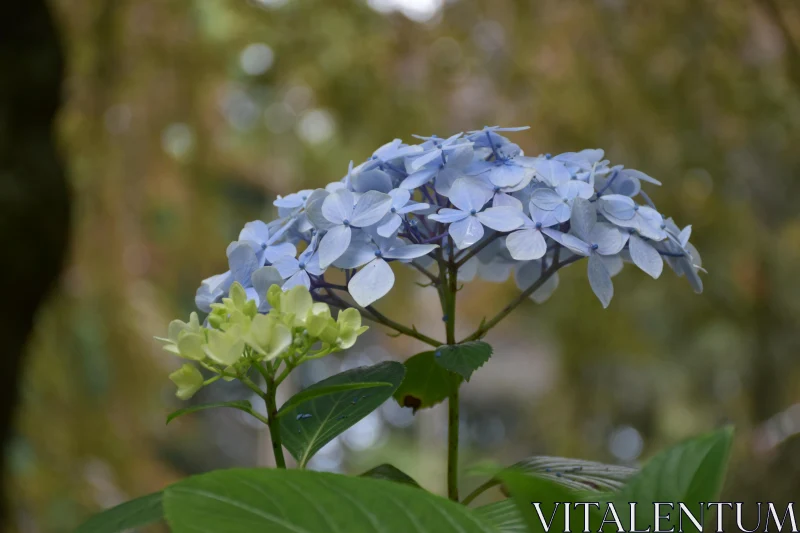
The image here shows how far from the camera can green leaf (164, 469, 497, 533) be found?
281 millimetres

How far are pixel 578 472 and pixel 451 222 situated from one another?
0.17 metres

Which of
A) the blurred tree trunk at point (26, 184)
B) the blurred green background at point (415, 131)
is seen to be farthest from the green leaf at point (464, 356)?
the blurred green background at point (415, 131)

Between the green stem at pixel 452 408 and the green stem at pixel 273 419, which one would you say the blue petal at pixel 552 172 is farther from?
the green stem at pixel 273 419

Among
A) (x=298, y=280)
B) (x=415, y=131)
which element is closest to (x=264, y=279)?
(x=298, y=280)

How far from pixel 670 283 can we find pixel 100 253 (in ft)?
6.31

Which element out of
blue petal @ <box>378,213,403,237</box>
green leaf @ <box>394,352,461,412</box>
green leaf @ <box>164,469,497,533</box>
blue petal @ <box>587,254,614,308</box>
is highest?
blue petal @ <box>378,213,403,237</box>

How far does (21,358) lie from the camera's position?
1.42m

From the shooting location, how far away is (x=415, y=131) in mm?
2248

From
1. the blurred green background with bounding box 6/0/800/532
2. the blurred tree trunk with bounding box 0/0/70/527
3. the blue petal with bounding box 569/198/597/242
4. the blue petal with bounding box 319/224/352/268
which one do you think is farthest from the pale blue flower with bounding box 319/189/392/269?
the blurred green background with bounding box 6/0/800/532

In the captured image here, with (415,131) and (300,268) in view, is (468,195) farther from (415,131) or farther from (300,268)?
(415,131)

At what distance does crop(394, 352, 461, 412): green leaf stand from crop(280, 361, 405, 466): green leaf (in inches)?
2.4

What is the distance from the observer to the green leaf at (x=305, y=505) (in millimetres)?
281

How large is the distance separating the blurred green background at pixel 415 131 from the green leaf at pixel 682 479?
145 centimetres

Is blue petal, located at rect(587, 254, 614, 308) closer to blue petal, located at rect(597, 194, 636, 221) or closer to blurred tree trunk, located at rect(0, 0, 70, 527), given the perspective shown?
blue petal, located at rect(597, 194, 636, 221)
